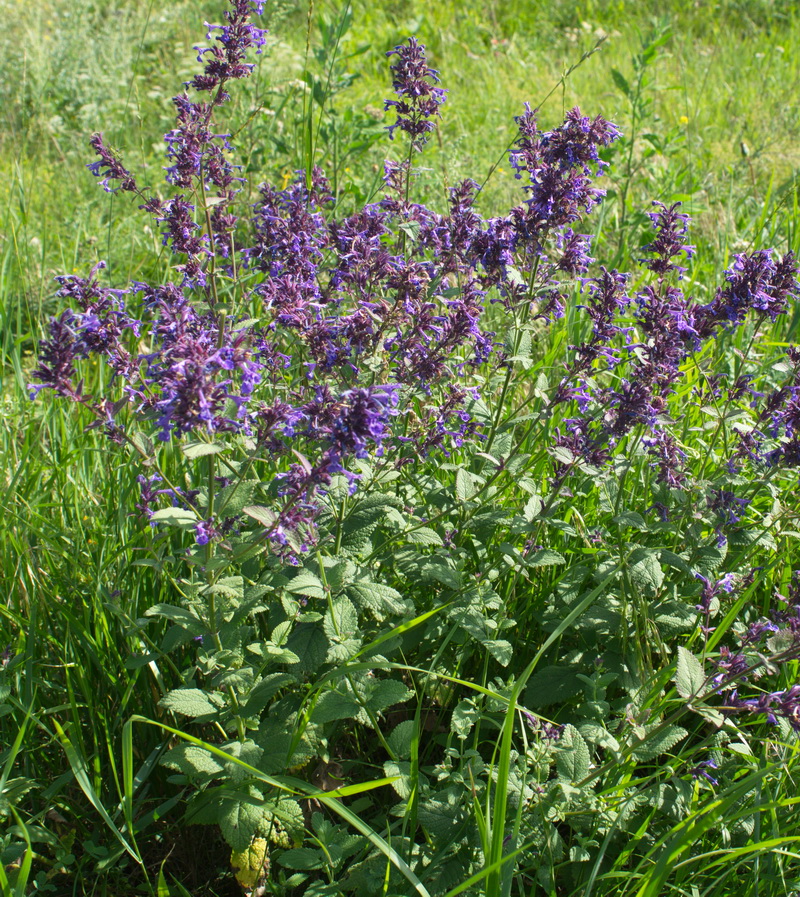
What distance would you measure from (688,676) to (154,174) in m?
5.87

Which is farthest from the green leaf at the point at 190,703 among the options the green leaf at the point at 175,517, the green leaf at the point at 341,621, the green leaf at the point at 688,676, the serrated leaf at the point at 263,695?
the green leaf at the point at 688,676

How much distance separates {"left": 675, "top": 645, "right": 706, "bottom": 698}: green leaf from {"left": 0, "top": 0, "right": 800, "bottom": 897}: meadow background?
1.62 feet

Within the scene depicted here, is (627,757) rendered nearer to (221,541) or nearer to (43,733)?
(221,541)

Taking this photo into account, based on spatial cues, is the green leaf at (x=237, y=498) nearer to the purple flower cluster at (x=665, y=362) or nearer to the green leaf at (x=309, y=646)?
the green leaf at (x=309, y=646)

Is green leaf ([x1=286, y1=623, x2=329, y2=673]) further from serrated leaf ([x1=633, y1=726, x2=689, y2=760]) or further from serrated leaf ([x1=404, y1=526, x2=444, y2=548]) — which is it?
serrated leaf ([x1=633, y1=726, x2=689, y2=760])

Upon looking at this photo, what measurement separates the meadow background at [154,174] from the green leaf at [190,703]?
0.57ft

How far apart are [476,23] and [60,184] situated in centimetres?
657

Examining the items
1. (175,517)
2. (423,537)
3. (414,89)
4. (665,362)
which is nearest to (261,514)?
(175,517)

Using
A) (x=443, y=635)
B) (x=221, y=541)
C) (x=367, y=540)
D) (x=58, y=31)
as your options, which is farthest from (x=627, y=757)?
(x=58, y=31)

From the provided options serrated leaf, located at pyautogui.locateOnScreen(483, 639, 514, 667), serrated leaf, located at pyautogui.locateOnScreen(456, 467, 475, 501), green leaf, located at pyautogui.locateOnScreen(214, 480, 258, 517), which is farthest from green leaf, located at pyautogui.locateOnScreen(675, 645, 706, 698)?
green leaf, located at pyautogui.locateOnScreen(214, 480, 258, 517)

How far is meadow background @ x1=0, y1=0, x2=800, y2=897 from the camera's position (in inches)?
89.3

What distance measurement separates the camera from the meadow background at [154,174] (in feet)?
7.44

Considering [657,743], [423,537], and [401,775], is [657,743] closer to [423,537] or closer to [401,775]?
[401,775]

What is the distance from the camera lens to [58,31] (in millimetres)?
8695
